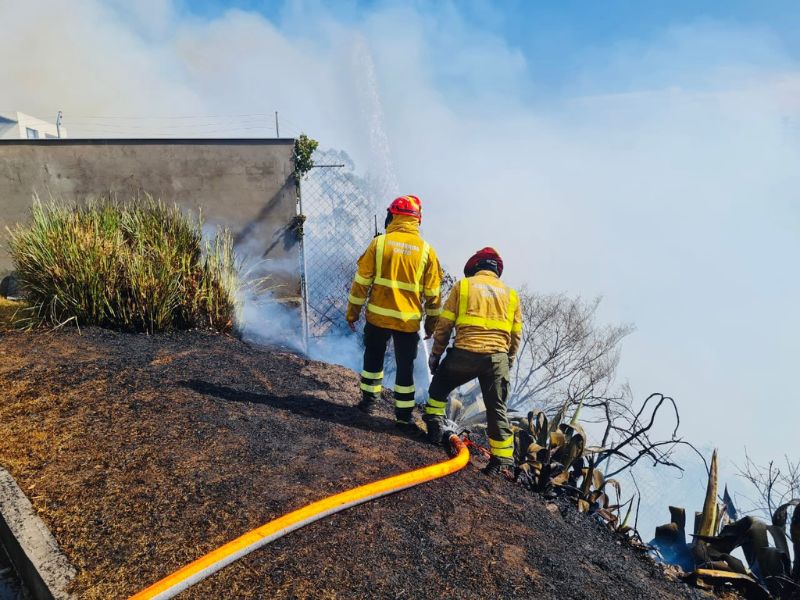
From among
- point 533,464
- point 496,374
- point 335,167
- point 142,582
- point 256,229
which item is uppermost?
point 335,167

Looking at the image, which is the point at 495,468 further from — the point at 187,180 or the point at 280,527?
the point at 187,180

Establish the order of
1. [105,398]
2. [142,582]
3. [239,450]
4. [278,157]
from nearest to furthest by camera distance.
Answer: [142,582], [239,450], [105,398], [278,157]

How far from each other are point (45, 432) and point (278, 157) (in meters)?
6.28

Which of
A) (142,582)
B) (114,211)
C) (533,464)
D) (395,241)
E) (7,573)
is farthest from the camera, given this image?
(114,211)

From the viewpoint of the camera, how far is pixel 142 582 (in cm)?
222

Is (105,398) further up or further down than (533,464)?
further up

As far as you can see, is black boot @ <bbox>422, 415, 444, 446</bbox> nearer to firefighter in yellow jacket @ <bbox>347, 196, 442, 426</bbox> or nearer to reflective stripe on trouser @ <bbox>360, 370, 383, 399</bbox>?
firefighter in yellow jacket @ <bbox>347, 196, 442, 426</bbox>

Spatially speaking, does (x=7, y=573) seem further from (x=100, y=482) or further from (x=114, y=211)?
(x=114, y=211)

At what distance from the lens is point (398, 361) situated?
4.49m

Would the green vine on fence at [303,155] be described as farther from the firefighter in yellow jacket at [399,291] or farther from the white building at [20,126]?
the white building at [20,126]

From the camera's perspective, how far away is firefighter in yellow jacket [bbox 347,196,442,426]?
170 inches

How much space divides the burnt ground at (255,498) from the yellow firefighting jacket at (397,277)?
90cm

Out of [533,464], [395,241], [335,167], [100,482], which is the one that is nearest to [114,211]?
[335,167]

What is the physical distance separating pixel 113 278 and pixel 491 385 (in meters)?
4.19
